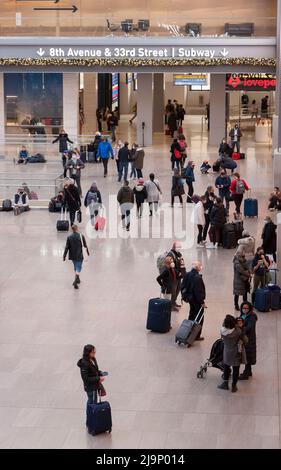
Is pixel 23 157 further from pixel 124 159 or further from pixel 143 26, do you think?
pixel 124 159

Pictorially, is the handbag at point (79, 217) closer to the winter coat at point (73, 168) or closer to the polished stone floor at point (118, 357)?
the polished stone floor at point (118, 357)

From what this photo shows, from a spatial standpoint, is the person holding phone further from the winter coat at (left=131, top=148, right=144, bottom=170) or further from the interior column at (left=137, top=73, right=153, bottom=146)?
the interior column at (left=137, top=73, right=153, bottom=146)

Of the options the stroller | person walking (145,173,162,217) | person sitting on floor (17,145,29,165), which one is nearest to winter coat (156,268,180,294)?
the stroller

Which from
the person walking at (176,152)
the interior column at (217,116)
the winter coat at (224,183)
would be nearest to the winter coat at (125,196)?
the winter coat at (224,183)

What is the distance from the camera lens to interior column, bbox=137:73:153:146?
4934 cm

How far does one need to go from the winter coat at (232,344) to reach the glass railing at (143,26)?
1115 inches

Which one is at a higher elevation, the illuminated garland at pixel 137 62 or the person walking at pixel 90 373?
the illuminated garland at pixel 137 62

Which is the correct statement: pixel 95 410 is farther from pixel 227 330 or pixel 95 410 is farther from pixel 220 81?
pixel 220 81

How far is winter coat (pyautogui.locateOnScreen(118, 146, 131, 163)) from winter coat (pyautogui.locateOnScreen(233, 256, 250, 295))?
16351mm

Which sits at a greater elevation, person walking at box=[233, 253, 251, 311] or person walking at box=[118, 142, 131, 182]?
person walking at box=[118, 142, 131, 182]

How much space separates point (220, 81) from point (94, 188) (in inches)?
861

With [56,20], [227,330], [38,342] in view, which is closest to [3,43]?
[56,20]

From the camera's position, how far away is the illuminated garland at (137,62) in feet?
144
